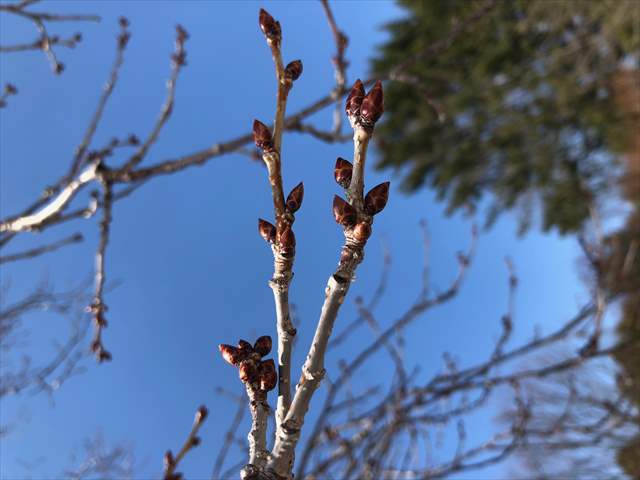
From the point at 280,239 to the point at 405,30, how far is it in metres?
8.30

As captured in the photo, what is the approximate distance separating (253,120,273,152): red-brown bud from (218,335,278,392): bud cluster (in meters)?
0.29

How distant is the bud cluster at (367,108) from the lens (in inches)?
26.4

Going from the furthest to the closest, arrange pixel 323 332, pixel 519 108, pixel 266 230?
1. pixel 519 108
2. pixel 266 230
3. pixel 323 332

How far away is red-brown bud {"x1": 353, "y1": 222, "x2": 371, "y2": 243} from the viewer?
2.21 feet

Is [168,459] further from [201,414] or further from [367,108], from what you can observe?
[367,108]

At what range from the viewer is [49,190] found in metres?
2.19

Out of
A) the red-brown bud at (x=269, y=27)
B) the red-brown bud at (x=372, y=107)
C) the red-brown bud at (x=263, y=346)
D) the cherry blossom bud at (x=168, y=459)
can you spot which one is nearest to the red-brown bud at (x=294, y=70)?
the red-brown bud at (x=269, y=27)

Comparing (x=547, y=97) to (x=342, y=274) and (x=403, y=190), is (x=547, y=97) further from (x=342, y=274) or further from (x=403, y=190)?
(x=342, y=274)

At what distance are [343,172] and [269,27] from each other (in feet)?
0.83

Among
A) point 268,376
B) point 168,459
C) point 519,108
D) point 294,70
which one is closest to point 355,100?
point 294,70

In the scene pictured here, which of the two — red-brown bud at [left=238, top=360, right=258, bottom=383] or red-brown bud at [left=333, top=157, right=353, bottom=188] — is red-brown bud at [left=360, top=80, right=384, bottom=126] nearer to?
red-brown bud at [left=333, top=157, right=353, bottom=188]

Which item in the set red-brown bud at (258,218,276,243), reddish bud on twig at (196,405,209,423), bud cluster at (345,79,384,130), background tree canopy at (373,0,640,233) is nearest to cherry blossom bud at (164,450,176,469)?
reddish bud on twig at (196,405,209,423)

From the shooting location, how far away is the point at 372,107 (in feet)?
2.22

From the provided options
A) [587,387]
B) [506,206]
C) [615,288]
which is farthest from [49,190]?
[587,387]
